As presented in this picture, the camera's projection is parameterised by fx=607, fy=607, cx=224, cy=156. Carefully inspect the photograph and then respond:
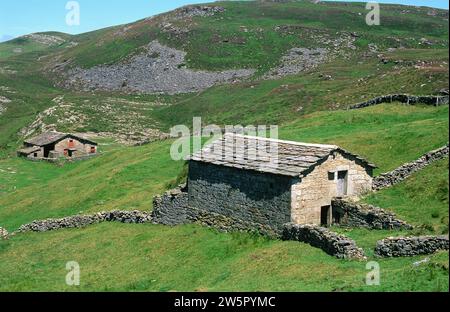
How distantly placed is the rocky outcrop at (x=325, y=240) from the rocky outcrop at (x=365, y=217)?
2898 millimetres

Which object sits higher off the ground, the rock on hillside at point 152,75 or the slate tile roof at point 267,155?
Result: the rock on hillside at point 152,75

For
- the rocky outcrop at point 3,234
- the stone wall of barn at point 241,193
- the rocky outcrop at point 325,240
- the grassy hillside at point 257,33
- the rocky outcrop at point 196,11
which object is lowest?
the rocky outcrop at point 3,234

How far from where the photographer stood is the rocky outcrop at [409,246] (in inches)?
793

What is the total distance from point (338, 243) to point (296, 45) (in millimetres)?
135850

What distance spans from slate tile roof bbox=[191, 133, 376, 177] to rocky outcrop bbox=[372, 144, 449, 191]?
1052mm

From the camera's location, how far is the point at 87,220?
117ft

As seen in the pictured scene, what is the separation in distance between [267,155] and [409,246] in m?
8.99

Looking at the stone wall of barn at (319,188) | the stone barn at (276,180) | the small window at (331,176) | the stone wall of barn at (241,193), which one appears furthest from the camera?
the small window at (331,176)

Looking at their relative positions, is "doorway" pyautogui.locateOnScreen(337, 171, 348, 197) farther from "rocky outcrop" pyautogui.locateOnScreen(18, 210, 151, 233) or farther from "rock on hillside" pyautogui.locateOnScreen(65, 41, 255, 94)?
"rock on hillside" pyautogui.locateOnScreen(65, 41, 255, 94)

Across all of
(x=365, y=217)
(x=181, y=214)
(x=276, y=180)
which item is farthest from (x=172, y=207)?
(x=365, y=217)

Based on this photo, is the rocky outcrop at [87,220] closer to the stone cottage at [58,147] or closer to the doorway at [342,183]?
the doorway at [342,183]

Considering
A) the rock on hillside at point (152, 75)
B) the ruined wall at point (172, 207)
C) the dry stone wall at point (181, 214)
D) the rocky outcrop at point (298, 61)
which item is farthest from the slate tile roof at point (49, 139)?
the rocky outcrop at point (298, 61)

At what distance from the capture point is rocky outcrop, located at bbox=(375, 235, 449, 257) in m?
20.1

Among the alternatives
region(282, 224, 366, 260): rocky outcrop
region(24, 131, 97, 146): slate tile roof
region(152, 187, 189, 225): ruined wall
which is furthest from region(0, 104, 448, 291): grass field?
region(24, 131, 97, 146): slate tile roof
